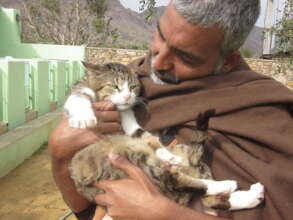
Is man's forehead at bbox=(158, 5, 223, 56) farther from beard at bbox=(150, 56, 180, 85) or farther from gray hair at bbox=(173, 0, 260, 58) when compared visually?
beard at bbox=(150, 56, 180, 85)

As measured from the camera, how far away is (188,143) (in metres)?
1.91

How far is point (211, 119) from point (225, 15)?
19.7 inches

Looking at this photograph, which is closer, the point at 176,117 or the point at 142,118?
the point at 176,117

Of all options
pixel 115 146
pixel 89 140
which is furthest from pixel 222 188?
pixel 89 140

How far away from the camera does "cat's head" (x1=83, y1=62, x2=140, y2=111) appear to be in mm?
2212

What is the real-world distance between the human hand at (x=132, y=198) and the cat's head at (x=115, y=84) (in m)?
0.48

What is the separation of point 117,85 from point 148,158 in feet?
2.12

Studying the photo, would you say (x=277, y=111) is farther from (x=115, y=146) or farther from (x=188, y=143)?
(x=115, y=146)

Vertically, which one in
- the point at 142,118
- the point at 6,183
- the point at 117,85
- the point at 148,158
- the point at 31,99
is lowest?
the point at 6,183

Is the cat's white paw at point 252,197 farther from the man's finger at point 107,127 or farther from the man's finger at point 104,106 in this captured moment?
the man's finger at point 104,106

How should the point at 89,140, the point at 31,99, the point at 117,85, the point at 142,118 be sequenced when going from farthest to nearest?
the point at 31,99 < the point at 117,85 < the point at 142,118 < the point at 89,140

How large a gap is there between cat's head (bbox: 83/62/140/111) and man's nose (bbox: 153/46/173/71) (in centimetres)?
37

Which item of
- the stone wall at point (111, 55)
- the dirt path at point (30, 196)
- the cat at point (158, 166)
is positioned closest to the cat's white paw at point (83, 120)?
the cat at point (158, 166)

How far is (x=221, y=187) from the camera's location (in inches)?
71.7
